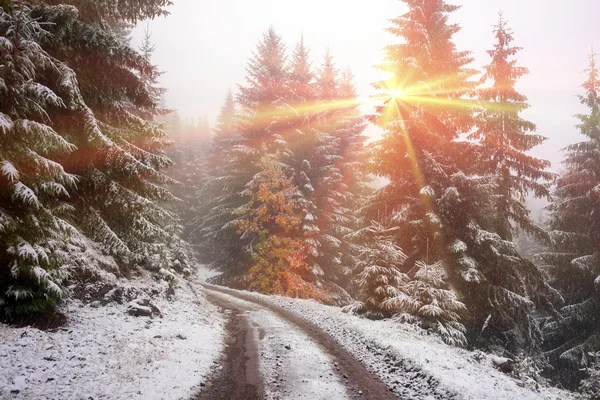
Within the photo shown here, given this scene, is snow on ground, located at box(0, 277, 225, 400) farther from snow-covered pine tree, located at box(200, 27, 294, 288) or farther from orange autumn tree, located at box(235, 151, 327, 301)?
snow-covered pine tree, located at box(200, 27, 294, 288)

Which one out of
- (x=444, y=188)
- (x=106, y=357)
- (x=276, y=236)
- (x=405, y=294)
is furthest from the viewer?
(x=276, y=236)

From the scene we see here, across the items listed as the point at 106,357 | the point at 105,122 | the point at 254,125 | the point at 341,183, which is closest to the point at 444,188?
the point at 341,183

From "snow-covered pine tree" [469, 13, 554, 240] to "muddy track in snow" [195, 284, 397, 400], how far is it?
11485mm

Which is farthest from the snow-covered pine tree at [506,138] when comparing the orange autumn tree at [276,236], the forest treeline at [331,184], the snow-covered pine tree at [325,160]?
the orange autumn tree at [276,236]

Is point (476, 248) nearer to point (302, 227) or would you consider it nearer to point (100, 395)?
point (302, 227)

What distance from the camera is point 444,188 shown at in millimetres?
17375

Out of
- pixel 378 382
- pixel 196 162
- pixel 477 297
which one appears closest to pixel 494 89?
pixel 477 297

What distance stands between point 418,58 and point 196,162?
46.8 meters

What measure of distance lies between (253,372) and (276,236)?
17371 mm

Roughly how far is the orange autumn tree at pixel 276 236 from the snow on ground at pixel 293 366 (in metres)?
10.8

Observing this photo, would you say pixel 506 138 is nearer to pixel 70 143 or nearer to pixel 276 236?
pixel 276 236

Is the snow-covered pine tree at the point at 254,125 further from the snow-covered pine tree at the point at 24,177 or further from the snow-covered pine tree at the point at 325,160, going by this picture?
the snow-covered pine tree at the point at 24,177

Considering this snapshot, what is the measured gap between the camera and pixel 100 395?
22.0ft

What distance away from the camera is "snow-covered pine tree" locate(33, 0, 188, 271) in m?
10.2
